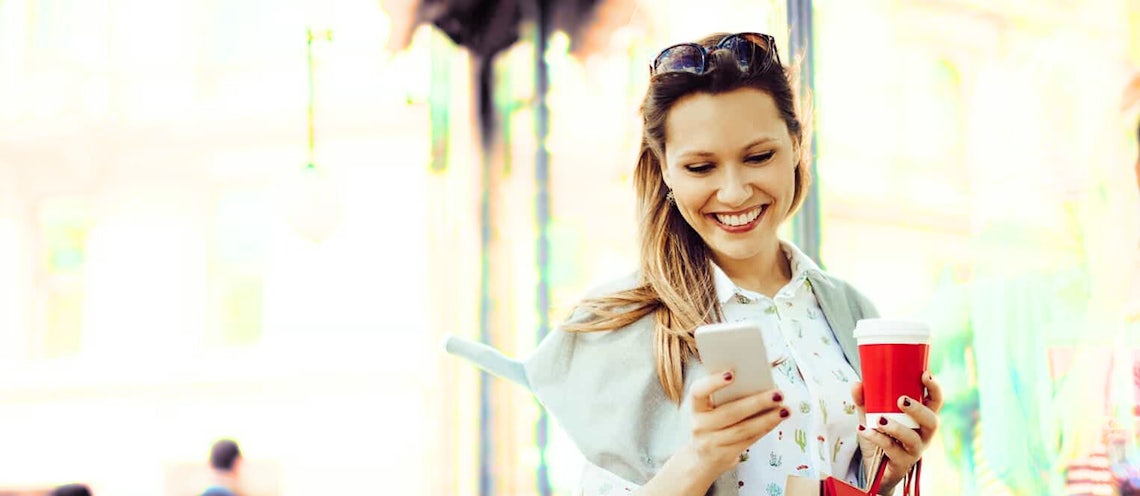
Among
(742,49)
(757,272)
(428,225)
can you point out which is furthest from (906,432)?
(428,225)

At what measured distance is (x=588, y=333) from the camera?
1202 mm

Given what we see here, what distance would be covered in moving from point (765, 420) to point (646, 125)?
15.0 inches

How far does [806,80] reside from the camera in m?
3.42

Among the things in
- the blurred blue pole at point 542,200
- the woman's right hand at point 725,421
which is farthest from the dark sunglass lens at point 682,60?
the blurred blue pole at point 542,200

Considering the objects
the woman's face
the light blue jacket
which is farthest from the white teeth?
the light blue jacket

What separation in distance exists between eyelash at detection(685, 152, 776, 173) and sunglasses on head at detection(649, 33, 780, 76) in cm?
9

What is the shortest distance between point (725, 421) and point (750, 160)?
30 cm

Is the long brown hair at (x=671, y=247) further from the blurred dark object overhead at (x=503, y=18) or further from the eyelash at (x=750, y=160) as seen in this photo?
the blurred dark object overhead at (x=503, y=18)

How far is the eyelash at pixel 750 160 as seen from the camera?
46.6 inches

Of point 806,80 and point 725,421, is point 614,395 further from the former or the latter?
point 806,80

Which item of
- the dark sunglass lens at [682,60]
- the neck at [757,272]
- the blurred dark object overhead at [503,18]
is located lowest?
the neck at [757,272]

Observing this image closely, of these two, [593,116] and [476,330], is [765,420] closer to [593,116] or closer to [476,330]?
[476,330]

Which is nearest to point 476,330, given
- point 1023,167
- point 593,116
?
point 593,116

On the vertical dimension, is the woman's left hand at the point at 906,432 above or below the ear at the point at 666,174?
below
